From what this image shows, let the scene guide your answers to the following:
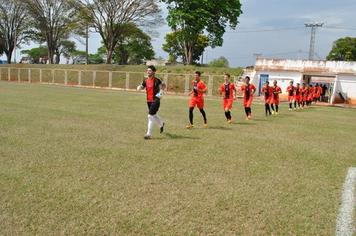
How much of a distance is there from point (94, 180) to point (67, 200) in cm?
88

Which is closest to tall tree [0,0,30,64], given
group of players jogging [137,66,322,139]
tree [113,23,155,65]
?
tree [113,23,155,65]

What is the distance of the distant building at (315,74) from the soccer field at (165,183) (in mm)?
25610

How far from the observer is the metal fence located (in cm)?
3784

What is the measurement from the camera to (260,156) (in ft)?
25.0

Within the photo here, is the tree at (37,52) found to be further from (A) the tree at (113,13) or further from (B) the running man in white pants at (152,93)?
(B) the running man in white pants at (152,93)

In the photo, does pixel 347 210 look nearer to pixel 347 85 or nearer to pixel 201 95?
pixel 201 95

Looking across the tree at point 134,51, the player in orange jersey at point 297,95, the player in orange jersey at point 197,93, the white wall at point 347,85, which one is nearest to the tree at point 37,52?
the tree at point 134,51

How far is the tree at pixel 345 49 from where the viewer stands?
6912cm

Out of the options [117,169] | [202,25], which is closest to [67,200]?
[117,169]

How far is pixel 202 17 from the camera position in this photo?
141ft

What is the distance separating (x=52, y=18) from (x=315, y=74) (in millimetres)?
40412

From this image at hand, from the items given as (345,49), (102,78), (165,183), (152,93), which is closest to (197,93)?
(152,93)

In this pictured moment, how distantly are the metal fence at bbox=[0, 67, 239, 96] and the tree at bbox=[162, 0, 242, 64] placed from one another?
7.40 metres

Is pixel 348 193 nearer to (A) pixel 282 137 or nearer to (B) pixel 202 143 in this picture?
(B) pixel 202 143
